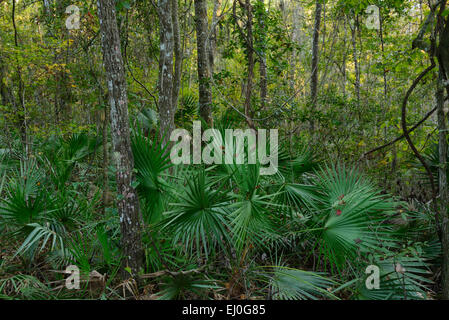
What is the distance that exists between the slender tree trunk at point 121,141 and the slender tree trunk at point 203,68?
3.50m

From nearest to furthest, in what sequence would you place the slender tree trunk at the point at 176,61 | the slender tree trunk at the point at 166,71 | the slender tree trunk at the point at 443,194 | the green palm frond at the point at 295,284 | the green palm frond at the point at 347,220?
the green palm frond at the point at 295,284, the green palm frond at the point at 347,220, the slender tree trunk at the point at 443,194, the slender tree trunk at the point at 166,71, the slender tree trunk at the point at 176,61

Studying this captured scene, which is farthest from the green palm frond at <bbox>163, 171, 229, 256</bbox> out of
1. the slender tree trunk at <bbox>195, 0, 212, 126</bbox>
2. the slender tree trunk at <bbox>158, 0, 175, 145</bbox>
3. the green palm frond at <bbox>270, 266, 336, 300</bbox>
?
the slender tree trunk at <bbox>195, 0, 212, 126</bbox>

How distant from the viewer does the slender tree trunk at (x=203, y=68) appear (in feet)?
22.7

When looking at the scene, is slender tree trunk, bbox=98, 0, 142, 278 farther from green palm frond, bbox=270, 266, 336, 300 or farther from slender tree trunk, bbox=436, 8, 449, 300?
slender tree trunk, bbox=436, 8, 449, 300

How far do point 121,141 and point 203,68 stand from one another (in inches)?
161

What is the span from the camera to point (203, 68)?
279 inches

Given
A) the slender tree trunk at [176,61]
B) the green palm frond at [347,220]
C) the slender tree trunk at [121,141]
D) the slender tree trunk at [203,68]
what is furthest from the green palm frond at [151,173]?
the slender tree trunk at [203,68]

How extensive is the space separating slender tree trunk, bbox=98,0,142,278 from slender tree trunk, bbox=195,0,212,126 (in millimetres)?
3498

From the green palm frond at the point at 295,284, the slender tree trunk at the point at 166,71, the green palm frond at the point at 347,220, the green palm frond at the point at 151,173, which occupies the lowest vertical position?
the green palm frond at the point at 295,284

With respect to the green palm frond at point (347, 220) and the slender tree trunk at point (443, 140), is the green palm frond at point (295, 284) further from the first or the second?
the slender tree trunk at point (443, 140)

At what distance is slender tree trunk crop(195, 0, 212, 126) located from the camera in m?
6.92

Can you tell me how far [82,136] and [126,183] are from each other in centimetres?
382

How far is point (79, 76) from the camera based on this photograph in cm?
798
